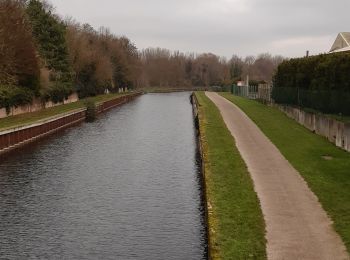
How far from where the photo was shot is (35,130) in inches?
1625

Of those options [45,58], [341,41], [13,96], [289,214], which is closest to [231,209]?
[289,214]

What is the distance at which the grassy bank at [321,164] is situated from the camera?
15547mm

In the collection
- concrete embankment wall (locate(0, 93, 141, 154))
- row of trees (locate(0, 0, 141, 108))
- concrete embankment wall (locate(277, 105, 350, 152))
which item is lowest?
concrete embankment wall (locate(0, 93, 141, 154))

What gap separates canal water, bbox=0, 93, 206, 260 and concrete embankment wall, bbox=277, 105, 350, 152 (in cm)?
735

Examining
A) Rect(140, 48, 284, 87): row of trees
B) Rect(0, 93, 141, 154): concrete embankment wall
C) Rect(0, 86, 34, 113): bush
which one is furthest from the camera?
Rect(140, 48, 284, 87): row of trees

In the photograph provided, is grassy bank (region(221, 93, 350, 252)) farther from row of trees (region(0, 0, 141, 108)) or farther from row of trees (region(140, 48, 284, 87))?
row of trees (region(140, 48, 284, 87))

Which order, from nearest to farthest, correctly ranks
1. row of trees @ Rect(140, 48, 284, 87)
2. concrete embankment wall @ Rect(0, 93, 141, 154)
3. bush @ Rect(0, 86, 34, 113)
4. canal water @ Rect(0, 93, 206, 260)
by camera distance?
canal water @ Rect(0, 93, 206, 260) → concrete embankment wall @ Rect(0, 93, 141, 154) → bush @ Rect(0, 86, 34, 113) → row of trees @ Rect(140, 48, 284, 87)

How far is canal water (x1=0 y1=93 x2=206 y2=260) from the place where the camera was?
50.8ft

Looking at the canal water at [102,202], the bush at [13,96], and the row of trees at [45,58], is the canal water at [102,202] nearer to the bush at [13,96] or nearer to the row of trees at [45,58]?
the bush at [13,96]

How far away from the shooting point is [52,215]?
61.9 ft

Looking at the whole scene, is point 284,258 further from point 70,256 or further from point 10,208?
point 10,208

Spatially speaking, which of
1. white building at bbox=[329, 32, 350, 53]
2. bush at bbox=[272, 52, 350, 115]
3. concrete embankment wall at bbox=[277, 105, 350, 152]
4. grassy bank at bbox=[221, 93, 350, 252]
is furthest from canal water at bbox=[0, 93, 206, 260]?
white building at bbox=[329, 32, 350, 53]

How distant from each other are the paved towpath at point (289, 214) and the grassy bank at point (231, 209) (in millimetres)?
299

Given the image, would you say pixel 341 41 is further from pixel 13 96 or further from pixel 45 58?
pixel 13 96
